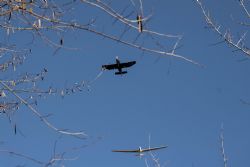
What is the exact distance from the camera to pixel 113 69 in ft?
6.36

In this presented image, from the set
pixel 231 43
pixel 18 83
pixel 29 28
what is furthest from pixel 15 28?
pixel 231 43

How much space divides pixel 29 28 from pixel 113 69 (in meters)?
0.48

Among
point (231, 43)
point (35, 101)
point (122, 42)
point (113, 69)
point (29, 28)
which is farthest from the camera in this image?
point (231, 43)

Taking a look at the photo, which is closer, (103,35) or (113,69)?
(103,35)

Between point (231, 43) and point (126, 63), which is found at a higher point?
point (231, 43)

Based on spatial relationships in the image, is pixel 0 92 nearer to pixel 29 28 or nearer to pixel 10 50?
pixel 10 50

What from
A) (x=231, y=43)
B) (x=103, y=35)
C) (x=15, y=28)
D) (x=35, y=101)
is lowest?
(x=35, y=101)

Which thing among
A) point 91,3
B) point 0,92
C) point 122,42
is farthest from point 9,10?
point 0,92

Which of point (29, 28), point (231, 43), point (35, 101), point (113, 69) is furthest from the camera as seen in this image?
point (231, 43)

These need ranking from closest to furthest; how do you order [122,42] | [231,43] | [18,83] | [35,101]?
[122,42], [35,101], [18,83], [231,43]

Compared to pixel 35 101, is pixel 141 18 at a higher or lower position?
higher

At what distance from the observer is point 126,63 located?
194 centimetres

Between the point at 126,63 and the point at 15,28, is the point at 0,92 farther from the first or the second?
the point at 126,63

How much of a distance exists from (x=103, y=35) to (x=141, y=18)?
0.16 metres
